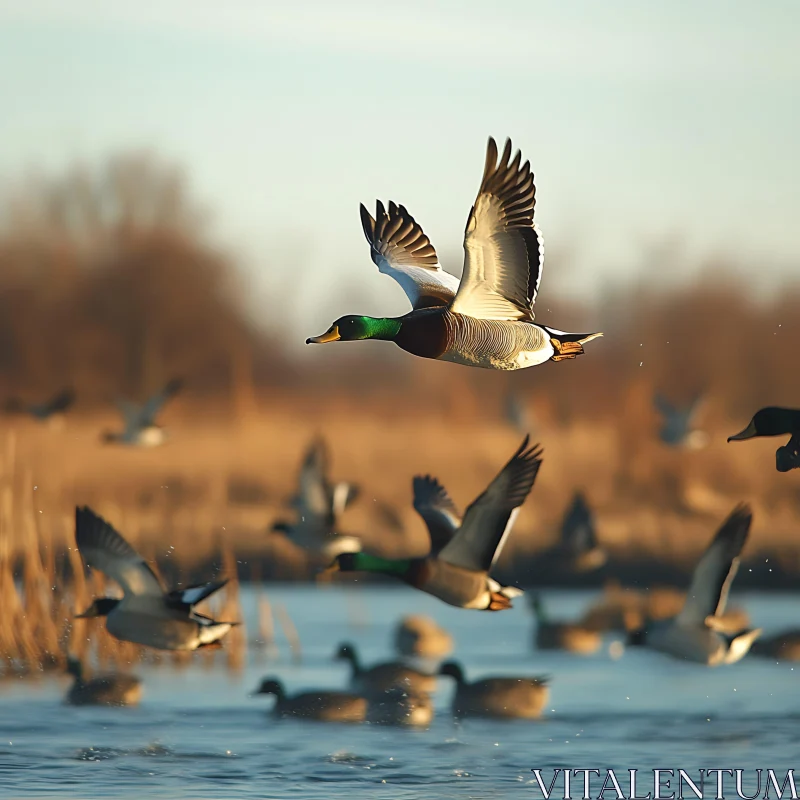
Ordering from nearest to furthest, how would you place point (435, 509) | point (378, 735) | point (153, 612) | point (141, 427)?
point (435, 509) → point (153, 612) → point (378, 735) → point (141, 427)

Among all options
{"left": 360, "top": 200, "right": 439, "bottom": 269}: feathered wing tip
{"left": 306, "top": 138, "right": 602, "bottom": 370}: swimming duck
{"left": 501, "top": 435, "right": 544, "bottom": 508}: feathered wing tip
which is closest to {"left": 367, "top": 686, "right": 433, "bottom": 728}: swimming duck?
{"left": 501, "top": 435, "right": 544, "bottom": 508}: feathered wing tip

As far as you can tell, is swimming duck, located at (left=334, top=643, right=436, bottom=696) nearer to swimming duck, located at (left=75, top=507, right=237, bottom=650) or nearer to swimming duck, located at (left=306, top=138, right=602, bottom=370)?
swimming duck, located at (left=75, top=507, right=237, bottom=650)

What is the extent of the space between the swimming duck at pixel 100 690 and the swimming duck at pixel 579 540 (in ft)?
18.8

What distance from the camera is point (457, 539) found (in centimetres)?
991

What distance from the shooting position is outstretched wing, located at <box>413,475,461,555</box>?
10.8m

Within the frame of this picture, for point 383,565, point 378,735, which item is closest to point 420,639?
point 378,735

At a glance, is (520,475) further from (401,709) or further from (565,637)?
(565,637)

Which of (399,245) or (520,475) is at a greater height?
(399,245)

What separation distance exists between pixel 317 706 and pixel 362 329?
638 centimetres

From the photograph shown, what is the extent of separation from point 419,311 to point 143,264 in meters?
17.8

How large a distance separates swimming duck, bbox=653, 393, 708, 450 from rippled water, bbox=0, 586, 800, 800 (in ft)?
18.7

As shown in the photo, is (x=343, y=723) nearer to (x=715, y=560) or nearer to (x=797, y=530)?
(x=715, y=560)

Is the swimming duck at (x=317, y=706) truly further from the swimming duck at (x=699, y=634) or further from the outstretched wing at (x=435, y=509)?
the outstretched wing at (x=435, y=509)

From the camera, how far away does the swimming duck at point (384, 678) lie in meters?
15.1
